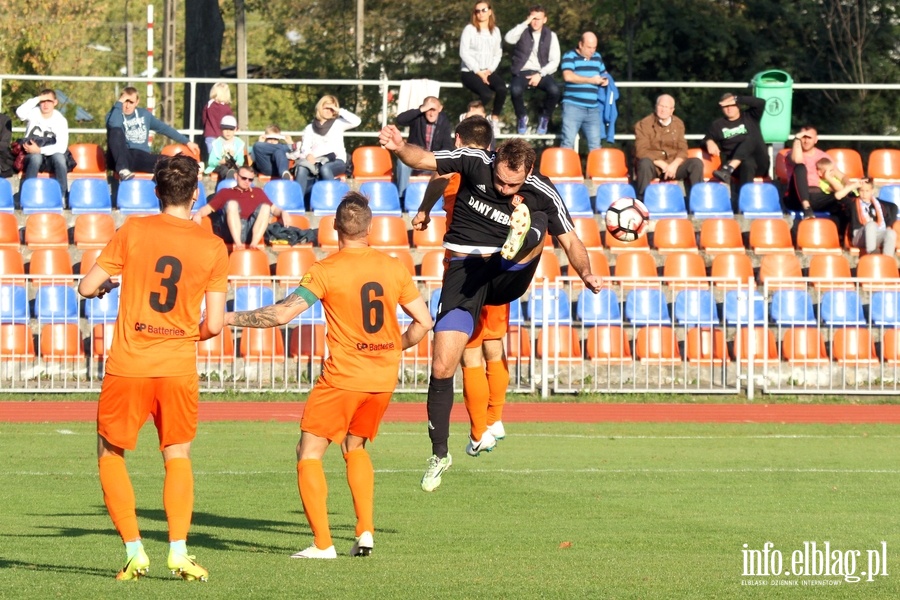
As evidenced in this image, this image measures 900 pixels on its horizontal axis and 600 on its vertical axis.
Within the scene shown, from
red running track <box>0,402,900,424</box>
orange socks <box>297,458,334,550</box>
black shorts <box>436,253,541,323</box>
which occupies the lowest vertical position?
red running track <box>0,402,900,424</box>

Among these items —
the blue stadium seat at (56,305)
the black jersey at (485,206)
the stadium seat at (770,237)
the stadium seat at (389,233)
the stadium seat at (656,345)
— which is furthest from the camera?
the stadium seat at (770,237)

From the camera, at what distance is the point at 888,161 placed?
74.5 feet

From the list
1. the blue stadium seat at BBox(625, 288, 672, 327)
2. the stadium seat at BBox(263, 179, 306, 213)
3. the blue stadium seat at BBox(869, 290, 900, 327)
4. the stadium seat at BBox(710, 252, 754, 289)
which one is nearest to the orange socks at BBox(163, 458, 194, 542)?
the blue stadium seat at BBox(625, 288, 672, 327)

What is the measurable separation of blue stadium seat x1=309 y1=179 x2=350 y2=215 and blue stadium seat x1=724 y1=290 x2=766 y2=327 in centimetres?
578

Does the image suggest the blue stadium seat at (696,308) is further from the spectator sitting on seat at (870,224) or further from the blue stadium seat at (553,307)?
the spectator sitting on seat at (870,224)

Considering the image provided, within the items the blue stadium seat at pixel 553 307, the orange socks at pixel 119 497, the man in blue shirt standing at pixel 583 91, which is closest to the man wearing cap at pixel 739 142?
the man in blue shirt standing at pixel 583 91

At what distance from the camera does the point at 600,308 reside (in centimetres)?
1848

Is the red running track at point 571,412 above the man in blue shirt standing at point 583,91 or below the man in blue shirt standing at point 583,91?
below

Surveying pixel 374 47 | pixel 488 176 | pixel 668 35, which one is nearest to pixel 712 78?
pixel 668 35

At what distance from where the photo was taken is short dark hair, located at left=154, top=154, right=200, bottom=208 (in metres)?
7.02

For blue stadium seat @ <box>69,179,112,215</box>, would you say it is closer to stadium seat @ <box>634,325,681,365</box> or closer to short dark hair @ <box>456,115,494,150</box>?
stadium seat @ <box>634,325,681,365</box>

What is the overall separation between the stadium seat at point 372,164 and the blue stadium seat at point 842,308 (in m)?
6.97

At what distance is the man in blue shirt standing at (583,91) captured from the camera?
2170 centimetres

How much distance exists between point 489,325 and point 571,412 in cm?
674
